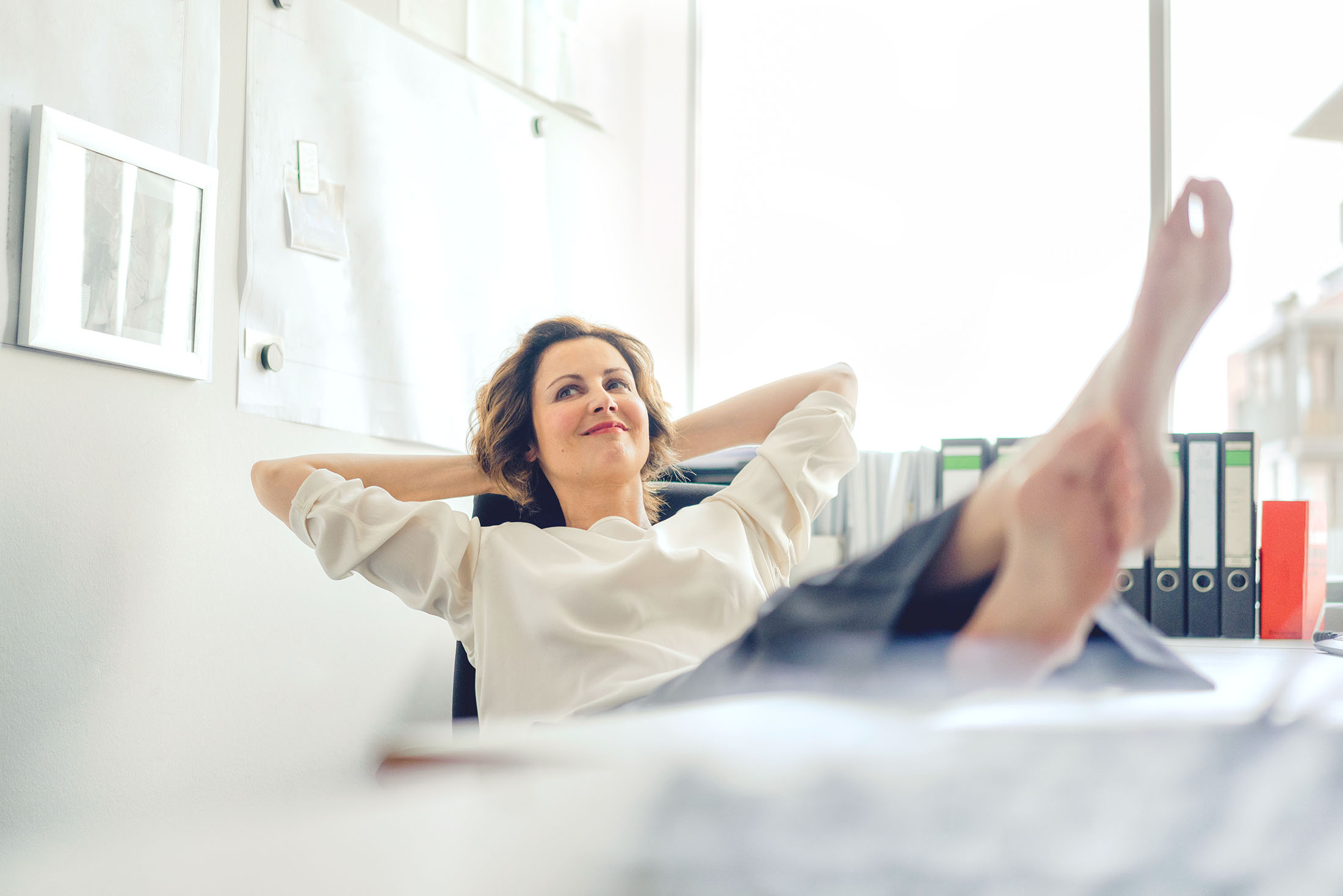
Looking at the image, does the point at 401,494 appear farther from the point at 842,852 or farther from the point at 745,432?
the point at 842,852

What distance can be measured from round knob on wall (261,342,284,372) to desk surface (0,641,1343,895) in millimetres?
1132

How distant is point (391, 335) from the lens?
1.53 metres

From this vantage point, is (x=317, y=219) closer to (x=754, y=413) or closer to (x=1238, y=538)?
(x=754, y=413)

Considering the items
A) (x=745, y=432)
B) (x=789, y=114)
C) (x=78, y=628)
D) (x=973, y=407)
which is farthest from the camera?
(x=789, y=114)

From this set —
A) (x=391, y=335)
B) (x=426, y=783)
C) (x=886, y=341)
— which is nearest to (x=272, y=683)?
(x=391, y=335)

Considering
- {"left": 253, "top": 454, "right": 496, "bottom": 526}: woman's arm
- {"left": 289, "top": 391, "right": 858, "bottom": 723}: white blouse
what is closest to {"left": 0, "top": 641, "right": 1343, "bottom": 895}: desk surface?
{"left": 289, "top": 391, "right": 858, "bottom": 723}: white blouse

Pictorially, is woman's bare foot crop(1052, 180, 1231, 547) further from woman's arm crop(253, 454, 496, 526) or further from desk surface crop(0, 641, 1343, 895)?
woman's arm crop(253, 454, 496, 526)

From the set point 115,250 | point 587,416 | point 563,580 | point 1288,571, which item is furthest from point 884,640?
point 1288,571

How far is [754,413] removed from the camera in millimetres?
1241

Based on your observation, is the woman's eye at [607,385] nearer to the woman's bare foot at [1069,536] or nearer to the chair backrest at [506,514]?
the chair backrest at [506,514]

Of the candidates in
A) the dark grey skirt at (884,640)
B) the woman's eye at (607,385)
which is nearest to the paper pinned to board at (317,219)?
the woman's eye at (607,385)

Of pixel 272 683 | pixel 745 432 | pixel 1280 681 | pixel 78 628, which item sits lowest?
pixel 272 683

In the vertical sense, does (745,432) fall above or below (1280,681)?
above

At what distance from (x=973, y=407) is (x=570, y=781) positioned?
190 centimetres
